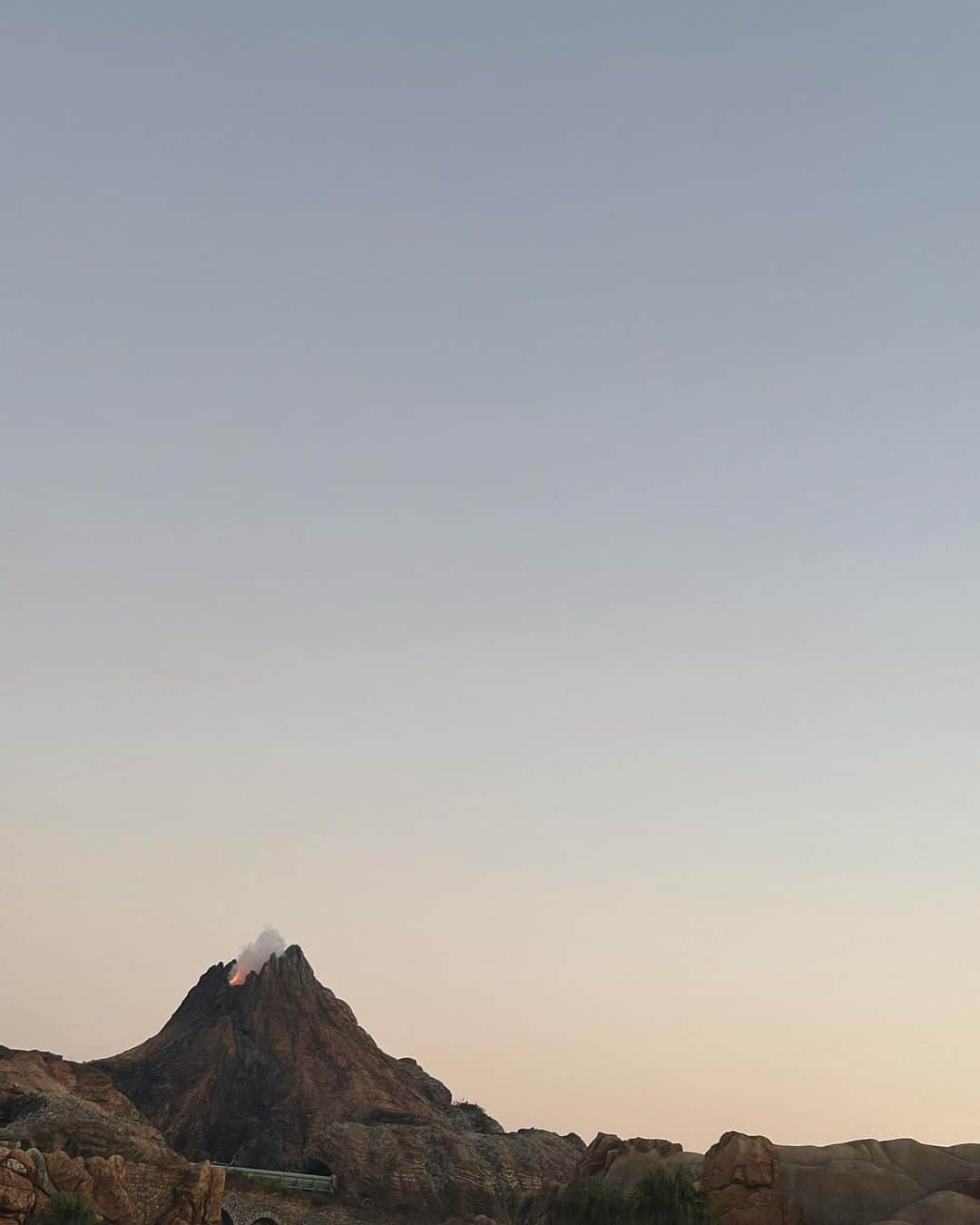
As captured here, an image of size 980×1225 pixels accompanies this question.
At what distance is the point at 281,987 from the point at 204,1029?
9425mm

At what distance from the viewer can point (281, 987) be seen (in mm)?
154500

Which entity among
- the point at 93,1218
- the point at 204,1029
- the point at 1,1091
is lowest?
the point at 93,1218

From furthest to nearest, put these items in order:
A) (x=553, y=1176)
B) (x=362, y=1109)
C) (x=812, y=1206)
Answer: (x=362, y=1109) → (x=553, y=1176) → (x=812, y=1206)

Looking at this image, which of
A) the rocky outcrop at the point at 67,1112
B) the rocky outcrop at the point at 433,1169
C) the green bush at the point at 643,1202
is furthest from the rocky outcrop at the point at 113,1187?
the green bush at the point at 643,1202

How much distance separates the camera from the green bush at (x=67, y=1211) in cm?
7512

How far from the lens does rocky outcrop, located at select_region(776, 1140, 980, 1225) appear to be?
62969 mm

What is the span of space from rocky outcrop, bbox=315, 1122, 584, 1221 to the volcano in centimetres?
646

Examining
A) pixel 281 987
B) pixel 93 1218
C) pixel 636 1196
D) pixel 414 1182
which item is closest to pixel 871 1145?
pixel 636 1196

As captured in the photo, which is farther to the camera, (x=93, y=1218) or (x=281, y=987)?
(x=281, y=987)

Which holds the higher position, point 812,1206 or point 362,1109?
point 362,1109

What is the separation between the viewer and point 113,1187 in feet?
277

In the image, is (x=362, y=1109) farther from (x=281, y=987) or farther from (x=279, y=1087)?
(x=281, y=987)

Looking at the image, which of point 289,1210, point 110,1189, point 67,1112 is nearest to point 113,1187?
point 110,1189

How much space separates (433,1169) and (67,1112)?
111ft
